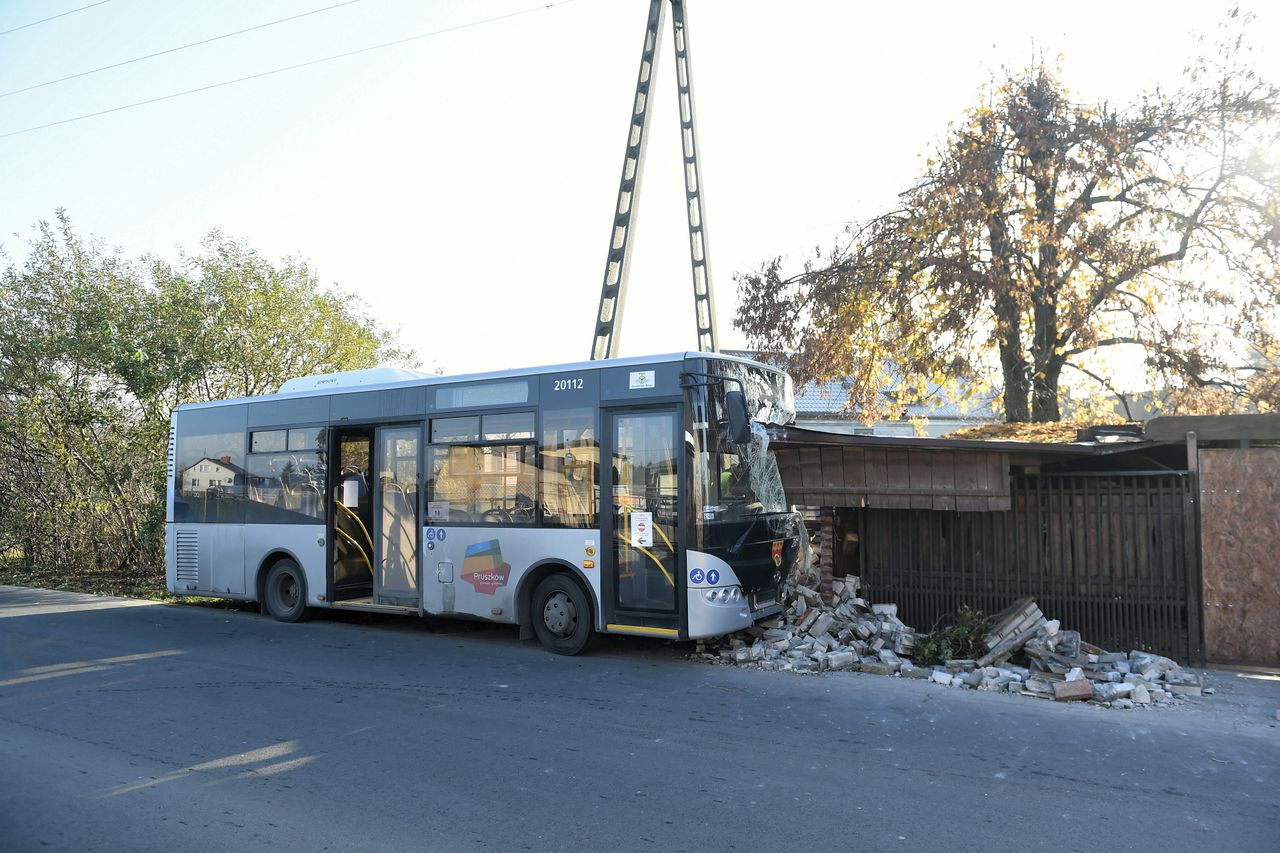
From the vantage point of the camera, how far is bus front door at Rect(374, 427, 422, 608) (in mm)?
11508

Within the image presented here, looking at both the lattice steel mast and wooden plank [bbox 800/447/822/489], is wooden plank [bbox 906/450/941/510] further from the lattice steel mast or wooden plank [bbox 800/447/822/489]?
the lattice steel mast

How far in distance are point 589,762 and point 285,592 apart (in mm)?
8760

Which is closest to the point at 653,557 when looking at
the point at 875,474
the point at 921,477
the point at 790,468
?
the point at 790,468

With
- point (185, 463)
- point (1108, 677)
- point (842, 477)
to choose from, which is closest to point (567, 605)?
point (842, 477)

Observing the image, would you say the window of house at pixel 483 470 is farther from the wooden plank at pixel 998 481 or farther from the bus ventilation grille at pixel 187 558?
the bus ventilation grille at pixel 187 558

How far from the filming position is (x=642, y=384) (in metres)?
9.55

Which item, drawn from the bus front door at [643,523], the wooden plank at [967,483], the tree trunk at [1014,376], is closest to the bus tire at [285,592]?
the bus front door at [643,523]

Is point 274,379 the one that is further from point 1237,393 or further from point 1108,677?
point 1237,393

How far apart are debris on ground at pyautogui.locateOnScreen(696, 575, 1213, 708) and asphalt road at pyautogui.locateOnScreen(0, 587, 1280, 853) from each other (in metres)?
0.39

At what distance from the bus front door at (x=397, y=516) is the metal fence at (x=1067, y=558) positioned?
19.3ft

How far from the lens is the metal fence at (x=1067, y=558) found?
979 cm

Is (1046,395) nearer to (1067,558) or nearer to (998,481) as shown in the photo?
(1067,558)

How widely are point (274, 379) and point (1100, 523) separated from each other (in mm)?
17198

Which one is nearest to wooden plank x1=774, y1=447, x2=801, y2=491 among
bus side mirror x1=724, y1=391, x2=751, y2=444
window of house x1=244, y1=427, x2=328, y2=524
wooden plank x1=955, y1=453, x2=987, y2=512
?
wooden plank x1=955, y1=453, x2=987, y2=512
